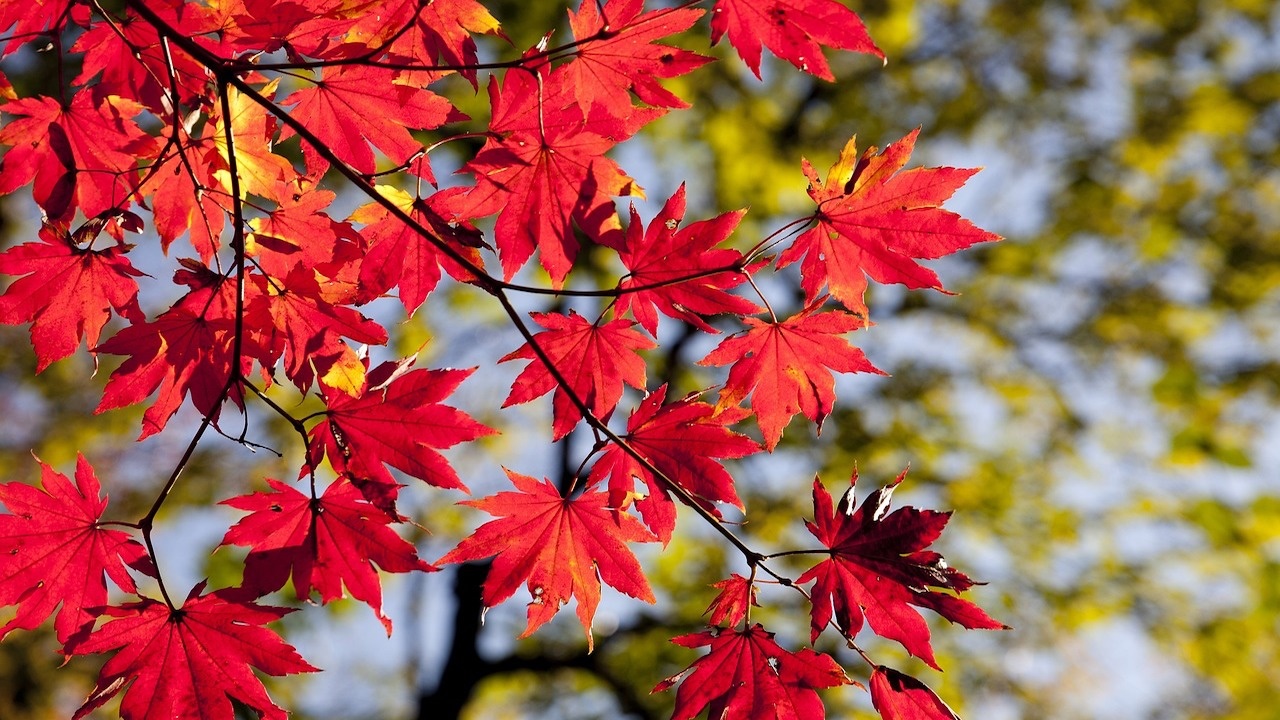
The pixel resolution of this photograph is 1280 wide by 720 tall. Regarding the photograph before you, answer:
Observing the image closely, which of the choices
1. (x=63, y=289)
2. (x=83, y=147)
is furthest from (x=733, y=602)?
(x=83, y=147)

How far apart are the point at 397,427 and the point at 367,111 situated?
57 cm

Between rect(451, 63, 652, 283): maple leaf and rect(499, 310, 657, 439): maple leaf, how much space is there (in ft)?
0.35

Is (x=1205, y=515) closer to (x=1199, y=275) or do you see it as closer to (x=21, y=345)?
(x=1199, y=275)

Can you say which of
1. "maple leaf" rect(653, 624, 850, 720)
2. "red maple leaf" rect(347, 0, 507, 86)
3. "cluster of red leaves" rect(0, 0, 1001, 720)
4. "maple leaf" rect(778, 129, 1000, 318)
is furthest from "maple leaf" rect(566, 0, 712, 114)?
"maple leaf" rect(653, 624, 850, 720)

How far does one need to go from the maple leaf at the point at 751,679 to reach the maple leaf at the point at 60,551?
2.82ft

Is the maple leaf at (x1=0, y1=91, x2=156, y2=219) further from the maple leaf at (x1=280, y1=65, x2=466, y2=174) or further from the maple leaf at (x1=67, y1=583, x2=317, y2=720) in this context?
the maple leaf at (x1=67, y1=583, x2=317, y2=720)

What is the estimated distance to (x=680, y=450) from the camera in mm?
1385

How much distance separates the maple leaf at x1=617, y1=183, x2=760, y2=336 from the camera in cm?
142

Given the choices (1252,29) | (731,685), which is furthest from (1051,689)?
(731,685)

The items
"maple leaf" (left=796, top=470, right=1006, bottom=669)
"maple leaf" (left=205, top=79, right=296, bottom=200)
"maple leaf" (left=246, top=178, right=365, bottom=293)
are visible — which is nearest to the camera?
"maple leaf" (left=796, top=470, right=1006, bottom=669)

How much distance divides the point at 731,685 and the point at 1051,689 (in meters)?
7.42

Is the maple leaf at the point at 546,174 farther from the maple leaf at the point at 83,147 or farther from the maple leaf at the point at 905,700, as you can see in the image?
the maple leaf at the point at 905,700

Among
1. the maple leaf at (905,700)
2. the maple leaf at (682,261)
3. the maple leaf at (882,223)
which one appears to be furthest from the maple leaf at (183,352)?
the maple leaf at (905,700)

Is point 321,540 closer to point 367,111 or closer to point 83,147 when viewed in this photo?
point 367,111
